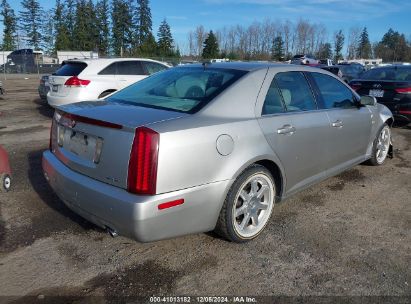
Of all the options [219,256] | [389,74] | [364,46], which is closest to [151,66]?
[389,74]

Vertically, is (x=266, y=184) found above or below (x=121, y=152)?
below

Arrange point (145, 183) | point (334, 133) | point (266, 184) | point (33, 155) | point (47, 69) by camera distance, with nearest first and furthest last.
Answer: point (145, 183), point (266, 184), point (334, 133), point (33, 155), point (47, 69)

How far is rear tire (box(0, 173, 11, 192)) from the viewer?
13.9ft

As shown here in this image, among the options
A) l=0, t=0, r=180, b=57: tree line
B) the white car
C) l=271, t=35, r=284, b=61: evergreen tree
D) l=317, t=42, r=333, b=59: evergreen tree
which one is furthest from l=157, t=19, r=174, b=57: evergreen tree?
the white car

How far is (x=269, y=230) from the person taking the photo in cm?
365

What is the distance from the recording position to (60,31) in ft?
257

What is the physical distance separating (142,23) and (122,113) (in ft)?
280

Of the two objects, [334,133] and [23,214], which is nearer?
[23,214]

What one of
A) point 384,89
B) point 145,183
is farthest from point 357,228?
point 384,89

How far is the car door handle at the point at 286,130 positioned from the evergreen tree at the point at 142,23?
82.5 m

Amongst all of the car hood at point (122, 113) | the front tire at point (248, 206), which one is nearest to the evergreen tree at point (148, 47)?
the car hood at point (122, 113)

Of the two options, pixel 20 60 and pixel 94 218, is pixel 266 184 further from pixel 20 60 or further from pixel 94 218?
pixel 20 60

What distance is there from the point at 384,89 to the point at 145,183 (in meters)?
7.38

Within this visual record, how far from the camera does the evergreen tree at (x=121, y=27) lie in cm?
7975
